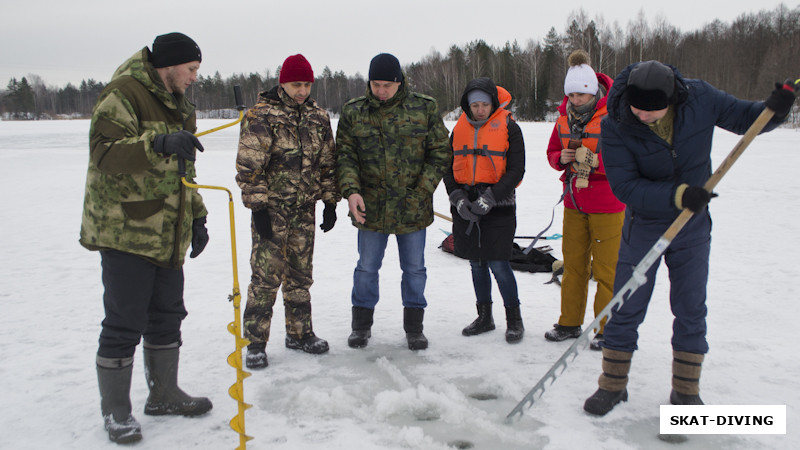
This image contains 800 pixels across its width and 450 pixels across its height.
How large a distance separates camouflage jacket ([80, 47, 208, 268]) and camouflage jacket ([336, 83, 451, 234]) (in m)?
1.26

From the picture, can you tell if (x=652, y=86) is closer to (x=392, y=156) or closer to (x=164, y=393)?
(x=392, y=156)

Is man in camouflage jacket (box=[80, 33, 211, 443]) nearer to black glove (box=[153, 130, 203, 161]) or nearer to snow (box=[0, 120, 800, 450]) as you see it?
black glove (box=[153, 130, 203, 161])

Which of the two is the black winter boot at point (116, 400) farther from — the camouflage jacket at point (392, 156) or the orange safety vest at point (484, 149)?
the orange safety vest at point (484, 149)

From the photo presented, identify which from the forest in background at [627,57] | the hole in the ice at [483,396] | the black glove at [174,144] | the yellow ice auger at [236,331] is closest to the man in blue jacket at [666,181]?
the hole in the ice at [483,396]

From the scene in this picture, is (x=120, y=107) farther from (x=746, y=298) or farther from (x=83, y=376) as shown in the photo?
(x=746, y=298)

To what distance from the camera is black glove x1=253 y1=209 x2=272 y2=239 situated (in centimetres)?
355

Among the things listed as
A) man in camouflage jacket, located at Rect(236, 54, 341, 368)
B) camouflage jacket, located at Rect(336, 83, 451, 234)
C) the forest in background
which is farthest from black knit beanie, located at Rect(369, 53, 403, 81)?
the forest in background

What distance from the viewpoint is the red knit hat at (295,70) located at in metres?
3.56

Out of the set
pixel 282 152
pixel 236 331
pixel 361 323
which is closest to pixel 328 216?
pixel 282 152

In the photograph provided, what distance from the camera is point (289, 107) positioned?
3.65 meters

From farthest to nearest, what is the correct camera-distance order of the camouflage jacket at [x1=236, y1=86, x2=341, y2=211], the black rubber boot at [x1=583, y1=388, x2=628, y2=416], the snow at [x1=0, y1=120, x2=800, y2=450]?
the camouflage jacket at [x1=236, y1=86, x2=341, y2=211]
the black rubber boot at [x1=583, y1=388, x2=628, y2=416]
the snow at [x1=0, y1=120, x2=800, y2=450]

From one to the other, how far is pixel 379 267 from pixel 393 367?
74cm

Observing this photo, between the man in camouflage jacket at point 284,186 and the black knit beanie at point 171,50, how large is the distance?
2.43ft

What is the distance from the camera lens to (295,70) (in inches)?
140
